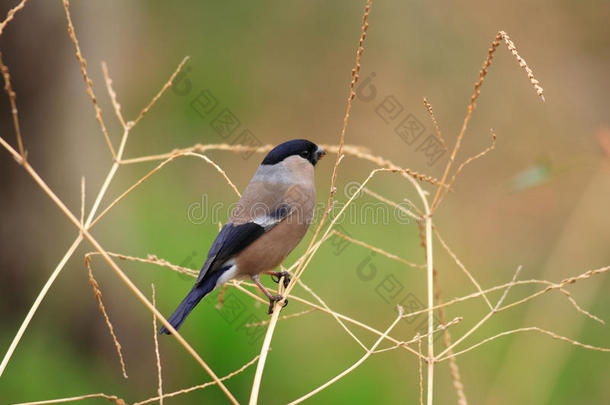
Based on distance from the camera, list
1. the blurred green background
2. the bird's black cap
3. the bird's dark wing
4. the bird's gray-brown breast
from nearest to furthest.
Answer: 1. the bird's dark wing
2. the bird's gray-brown breast
3. the bird's black cap
4. the blurred green background

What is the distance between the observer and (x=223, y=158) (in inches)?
299

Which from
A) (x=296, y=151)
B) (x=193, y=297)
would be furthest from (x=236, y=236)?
(x=296, y=151)

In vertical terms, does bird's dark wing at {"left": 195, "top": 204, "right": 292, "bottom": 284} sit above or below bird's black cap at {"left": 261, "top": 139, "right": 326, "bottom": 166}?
below

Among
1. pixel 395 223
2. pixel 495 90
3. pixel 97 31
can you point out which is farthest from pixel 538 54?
pixel 97 31

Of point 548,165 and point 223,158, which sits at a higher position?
point 223,158

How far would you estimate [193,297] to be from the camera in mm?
2328

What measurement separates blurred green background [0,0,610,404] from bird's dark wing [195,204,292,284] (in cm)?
A: 115

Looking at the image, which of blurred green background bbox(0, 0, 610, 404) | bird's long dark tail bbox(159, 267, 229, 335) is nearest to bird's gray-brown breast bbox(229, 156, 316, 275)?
bird's long dark tail bbox(159, 267, 229, 335)

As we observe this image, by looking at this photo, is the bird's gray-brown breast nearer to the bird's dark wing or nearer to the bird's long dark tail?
the bird's dark wing

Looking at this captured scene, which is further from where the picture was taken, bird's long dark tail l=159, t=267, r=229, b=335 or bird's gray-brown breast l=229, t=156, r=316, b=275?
bird's gray-brown breast l=229, t=156, r=316, b=275

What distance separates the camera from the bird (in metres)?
2.51

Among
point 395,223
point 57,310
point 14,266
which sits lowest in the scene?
point 395,223

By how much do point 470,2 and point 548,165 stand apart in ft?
21.9

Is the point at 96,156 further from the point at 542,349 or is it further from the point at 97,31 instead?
the point at 542,349
